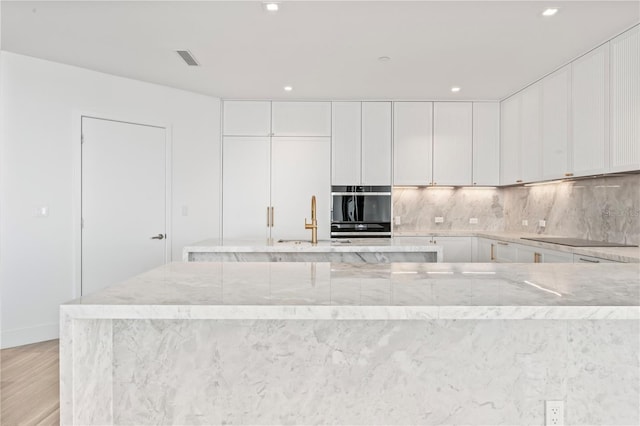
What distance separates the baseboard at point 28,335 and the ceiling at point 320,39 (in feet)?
8.05

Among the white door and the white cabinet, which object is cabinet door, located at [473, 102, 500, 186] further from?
the white door

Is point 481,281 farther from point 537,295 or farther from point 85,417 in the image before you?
point 85,417

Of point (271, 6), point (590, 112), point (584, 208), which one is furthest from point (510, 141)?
point (271, 6)

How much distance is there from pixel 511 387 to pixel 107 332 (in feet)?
4.52

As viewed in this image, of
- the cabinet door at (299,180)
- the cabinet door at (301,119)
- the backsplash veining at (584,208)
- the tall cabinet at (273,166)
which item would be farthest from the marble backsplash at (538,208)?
the cabinet door at (301,119)

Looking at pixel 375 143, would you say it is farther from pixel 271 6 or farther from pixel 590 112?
pixel 271 6

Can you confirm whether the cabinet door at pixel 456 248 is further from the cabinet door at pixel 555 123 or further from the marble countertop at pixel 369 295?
the marble countertop at pixel 369 295

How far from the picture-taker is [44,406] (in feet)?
Answer: 7.60

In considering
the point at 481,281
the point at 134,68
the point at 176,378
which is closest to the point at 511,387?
the point at 481,281

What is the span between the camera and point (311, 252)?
298 cm

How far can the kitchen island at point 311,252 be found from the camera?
9.38ft

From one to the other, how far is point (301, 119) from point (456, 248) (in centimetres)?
249

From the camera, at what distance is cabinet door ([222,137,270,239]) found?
483 centimetres

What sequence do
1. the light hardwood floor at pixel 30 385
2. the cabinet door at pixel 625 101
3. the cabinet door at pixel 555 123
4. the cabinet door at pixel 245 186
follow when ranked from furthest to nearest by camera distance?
the cabinet door at pixel 245 186 → the cabinet door at pixel 555 123 → the cabinet door at pixel 625 101 → the light hardwood floor at pixel 30 385
